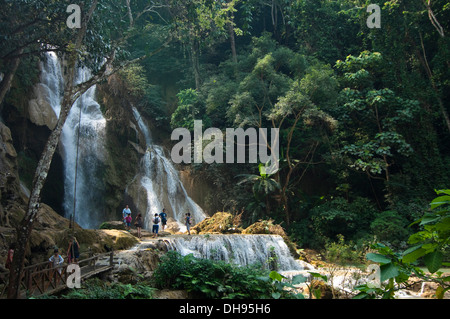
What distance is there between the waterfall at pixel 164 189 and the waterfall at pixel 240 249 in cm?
586

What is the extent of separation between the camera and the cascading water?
17.6 m

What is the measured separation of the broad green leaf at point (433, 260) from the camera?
153cm

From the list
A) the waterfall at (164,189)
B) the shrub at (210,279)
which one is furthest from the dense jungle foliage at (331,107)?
the shrub at (210,279)

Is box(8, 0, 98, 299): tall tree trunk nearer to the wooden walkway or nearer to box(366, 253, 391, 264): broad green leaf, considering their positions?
the wooden walkway

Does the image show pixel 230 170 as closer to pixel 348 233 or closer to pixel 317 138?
pixel 317 138

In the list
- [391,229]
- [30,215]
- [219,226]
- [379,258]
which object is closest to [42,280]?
[30,215]

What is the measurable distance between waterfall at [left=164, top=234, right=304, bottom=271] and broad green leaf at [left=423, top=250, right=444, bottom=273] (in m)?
11.5

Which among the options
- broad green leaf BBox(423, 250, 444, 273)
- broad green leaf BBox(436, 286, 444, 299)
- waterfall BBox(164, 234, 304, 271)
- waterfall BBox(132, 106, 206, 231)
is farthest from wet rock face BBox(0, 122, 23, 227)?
broad green leaf BBox(423, 250, 444, 273)

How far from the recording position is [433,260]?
1548 mm

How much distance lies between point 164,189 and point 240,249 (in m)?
8.34

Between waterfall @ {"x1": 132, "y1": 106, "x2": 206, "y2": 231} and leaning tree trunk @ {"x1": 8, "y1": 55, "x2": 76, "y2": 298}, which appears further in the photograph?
waterfall @ {"x1": 132, "y1": 106, "x2": 206, "y2": 231}

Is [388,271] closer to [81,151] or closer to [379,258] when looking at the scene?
[379,258]
